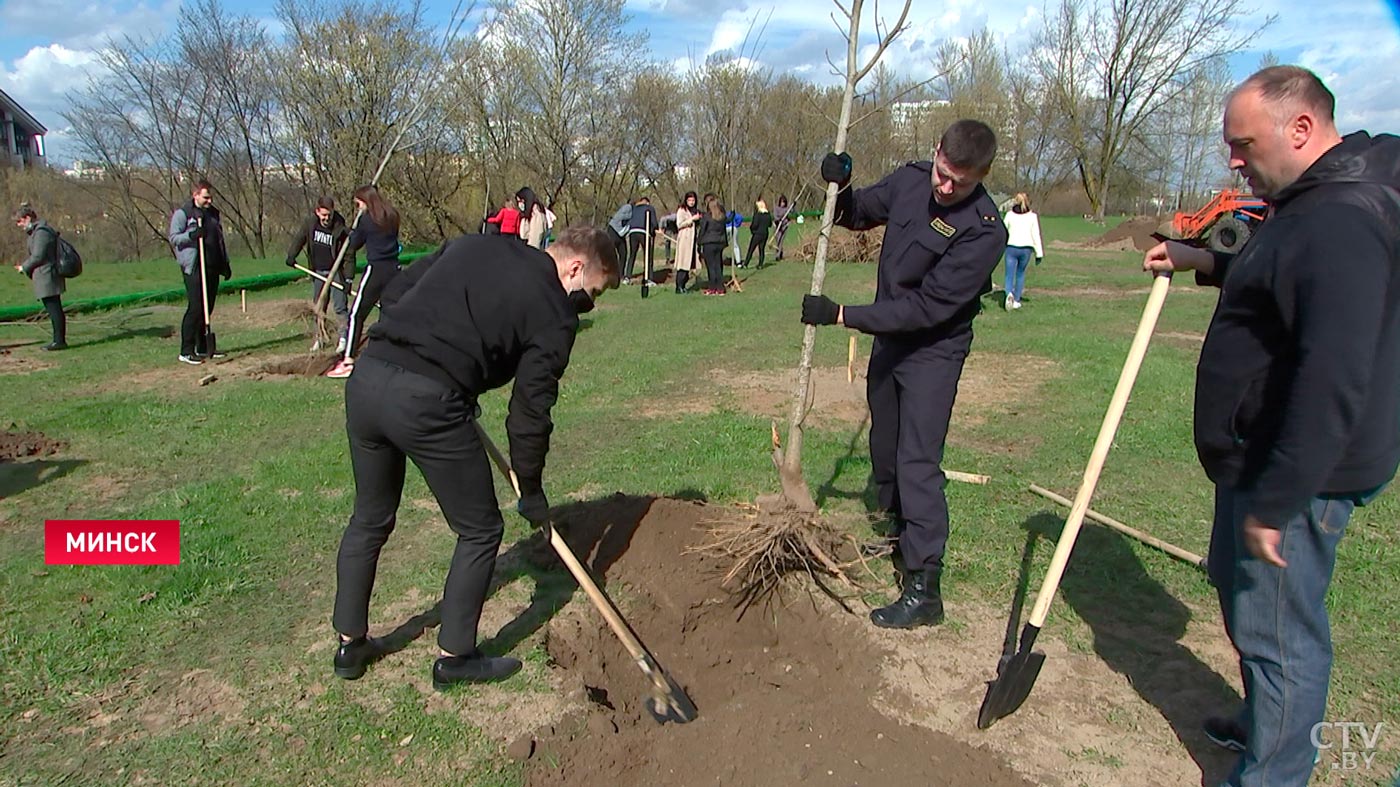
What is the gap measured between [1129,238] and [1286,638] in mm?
30295

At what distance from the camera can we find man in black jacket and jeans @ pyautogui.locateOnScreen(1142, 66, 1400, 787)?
6.81ft

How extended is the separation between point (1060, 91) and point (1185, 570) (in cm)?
4436

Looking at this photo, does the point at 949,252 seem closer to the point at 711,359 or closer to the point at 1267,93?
the point at 1267,93

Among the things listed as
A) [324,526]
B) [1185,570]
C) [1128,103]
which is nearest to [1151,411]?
[1185,570]

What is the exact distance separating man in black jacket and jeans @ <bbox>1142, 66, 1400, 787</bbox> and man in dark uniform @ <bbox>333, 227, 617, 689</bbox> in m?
1.99

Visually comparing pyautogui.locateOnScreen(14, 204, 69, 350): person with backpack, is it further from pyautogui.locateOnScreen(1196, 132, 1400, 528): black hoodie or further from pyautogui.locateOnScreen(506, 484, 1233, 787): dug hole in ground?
pyautogui.locateOnScreen(1196, 132, 1400, 528): black hoodie

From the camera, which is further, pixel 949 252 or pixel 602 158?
pixel 602 158

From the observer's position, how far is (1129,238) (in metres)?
29.3

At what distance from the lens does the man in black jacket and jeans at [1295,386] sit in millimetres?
2076

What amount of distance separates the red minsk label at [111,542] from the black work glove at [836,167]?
360 cm

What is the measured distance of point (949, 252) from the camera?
139 inches

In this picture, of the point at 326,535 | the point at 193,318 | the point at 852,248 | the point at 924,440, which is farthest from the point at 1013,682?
the point at 852,248

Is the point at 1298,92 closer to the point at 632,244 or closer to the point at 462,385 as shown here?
the point at 462,385

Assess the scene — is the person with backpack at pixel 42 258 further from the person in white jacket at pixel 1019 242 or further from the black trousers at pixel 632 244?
the person in white jacket at pixel 1019 242
